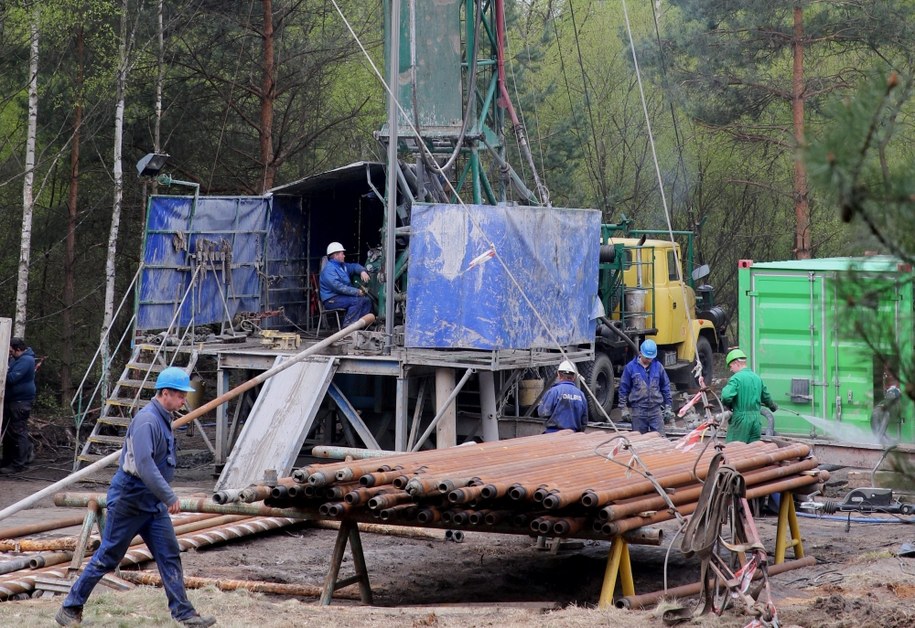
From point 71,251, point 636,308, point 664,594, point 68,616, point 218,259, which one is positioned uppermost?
point 71,251

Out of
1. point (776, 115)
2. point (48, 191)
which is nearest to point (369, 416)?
point (48, 191)

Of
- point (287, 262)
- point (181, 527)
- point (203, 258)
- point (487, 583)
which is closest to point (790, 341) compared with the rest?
point (487, 583)

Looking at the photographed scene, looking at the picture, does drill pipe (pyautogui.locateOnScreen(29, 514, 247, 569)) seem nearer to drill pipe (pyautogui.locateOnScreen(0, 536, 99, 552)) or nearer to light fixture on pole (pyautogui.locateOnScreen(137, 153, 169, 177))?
drill pipe (pyautogui.locateOnScreen(0, 536, 99, 552))

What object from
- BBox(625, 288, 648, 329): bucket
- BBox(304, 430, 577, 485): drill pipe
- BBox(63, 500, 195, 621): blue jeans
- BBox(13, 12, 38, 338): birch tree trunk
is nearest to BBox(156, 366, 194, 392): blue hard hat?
BBox(63, 500, 195, 621): blue jeans

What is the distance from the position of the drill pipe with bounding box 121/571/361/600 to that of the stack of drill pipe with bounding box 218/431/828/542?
720 millimetres

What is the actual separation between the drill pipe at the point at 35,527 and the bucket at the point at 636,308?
1057 centimetres

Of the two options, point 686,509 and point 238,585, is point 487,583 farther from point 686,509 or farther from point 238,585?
point 238,585

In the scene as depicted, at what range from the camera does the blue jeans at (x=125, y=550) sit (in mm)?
7469

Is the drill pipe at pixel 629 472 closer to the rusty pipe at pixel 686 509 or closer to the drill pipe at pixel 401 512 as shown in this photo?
the rusty pipe at pixel 686 509

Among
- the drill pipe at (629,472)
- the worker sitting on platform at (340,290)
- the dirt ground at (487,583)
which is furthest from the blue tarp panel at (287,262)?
the drill pipe at (629,472)

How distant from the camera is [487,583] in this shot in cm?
983

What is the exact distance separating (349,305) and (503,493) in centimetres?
935

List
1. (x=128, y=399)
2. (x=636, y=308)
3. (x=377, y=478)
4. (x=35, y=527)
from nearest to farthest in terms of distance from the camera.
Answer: (x=377, y=478) < (x=35, y=527) < (x=128, y=399) < (x=636, y=308)

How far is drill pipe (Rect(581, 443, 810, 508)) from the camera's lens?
7.83 m
